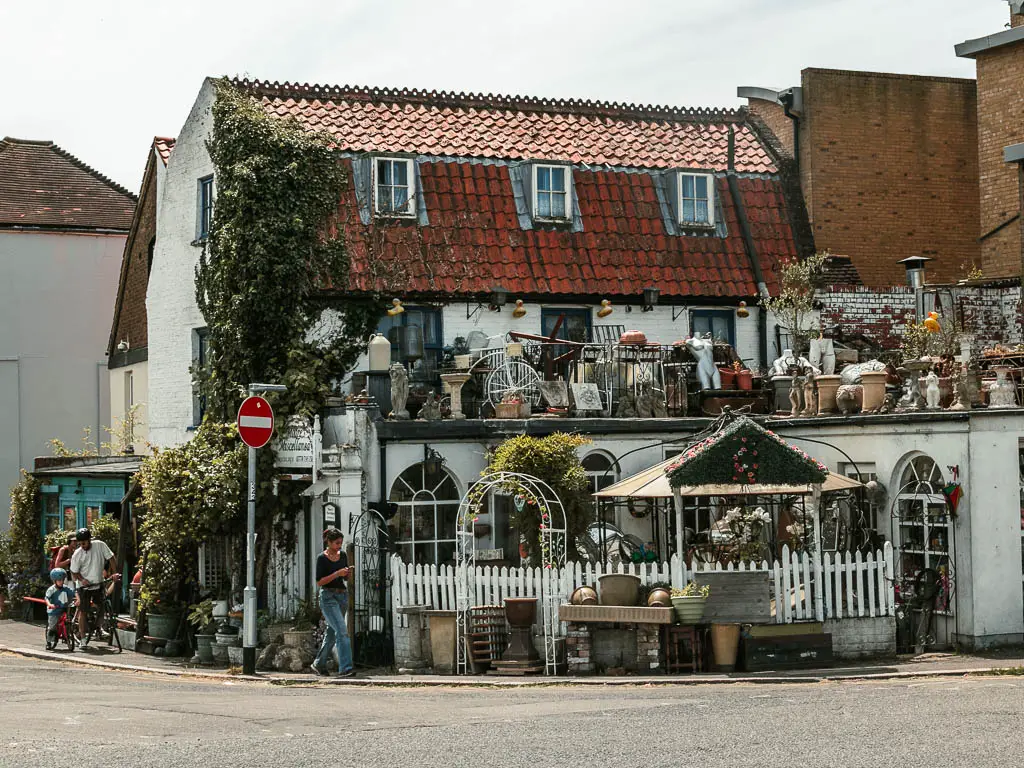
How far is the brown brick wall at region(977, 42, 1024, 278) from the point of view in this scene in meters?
27.9

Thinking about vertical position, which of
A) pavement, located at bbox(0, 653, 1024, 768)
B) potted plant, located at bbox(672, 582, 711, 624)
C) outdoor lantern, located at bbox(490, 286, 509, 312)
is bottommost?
pavement, located at bbox(0, 653, 1024, 768)

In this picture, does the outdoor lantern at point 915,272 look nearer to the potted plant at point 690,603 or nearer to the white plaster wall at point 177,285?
the potted plant at point 690,603

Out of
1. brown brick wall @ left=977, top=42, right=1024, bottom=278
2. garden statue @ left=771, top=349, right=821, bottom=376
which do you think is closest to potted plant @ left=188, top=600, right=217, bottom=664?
garden statue @ left=771, top=349, right=821, bottom=376

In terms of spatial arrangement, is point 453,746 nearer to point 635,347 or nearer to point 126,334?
point 635,347

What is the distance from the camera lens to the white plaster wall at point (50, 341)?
122 ft

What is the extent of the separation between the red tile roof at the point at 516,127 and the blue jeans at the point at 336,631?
958 centimetres

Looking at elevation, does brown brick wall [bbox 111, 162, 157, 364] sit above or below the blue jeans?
above

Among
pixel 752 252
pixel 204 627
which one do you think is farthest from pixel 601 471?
pixel 204 627

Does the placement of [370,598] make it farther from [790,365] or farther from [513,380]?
[790,365]

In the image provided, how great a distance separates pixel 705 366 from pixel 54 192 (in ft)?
70.4

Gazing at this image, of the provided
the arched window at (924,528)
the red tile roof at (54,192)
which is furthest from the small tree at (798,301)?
the red tile roof at (54,192)

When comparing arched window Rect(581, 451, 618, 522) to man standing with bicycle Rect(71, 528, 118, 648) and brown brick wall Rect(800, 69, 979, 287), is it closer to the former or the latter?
brown brick wall Rect(800, 69, 979, 287)

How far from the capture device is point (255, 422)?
19750 mm

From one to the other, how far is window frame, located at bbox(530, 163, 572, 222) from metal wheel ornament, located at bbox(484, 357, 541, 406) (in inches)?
149
